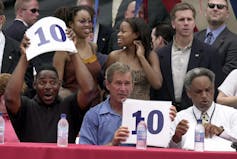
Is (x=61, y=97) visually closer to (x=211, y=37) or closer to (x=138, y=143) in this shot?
(x=138, y=143)

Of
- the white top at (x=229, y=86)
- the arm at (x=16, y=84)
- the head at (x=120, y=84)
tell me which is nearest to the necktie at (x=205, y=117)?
the head at (x=120, y=84)

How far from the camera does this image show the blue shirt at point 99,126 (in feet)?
27.7

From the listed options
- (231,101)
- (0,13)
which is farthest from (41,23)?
(231,101)

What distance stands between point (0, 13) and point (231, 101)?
8.21ft

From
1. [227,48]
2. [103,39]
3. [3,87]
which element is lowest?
[3,87]

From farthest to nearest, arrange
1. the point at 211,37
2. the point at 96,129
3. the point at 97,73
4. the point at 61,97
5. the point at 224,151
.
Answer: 1. the point at 211,37
2. the point at 97,73
3. the point at 61,97
4. the point at 96,129
5. the point at 224,151

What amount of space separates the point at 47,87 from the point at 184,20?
203 centimetres

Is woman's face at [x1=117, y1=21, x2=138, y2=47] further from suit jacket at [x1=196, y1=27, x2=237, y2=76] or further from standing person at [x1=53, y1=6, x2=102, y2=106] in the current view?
suit jacket at [x1=196, y1=27, x2=237, y2=76]

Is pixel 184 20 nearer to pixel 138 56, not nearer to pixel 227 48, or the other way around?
pixel 227 48

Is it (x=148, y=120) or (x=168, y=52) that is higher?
(x=168, y=52)

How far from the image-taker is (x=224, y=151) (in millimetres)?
7676

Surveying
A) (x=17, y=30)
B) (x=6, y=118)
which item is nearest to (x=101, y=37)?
(x=17, y=30)

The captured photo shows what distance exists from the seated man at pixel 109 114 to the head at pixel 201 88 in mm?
658

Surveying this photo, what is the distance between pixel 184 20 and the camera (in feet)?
33.6
